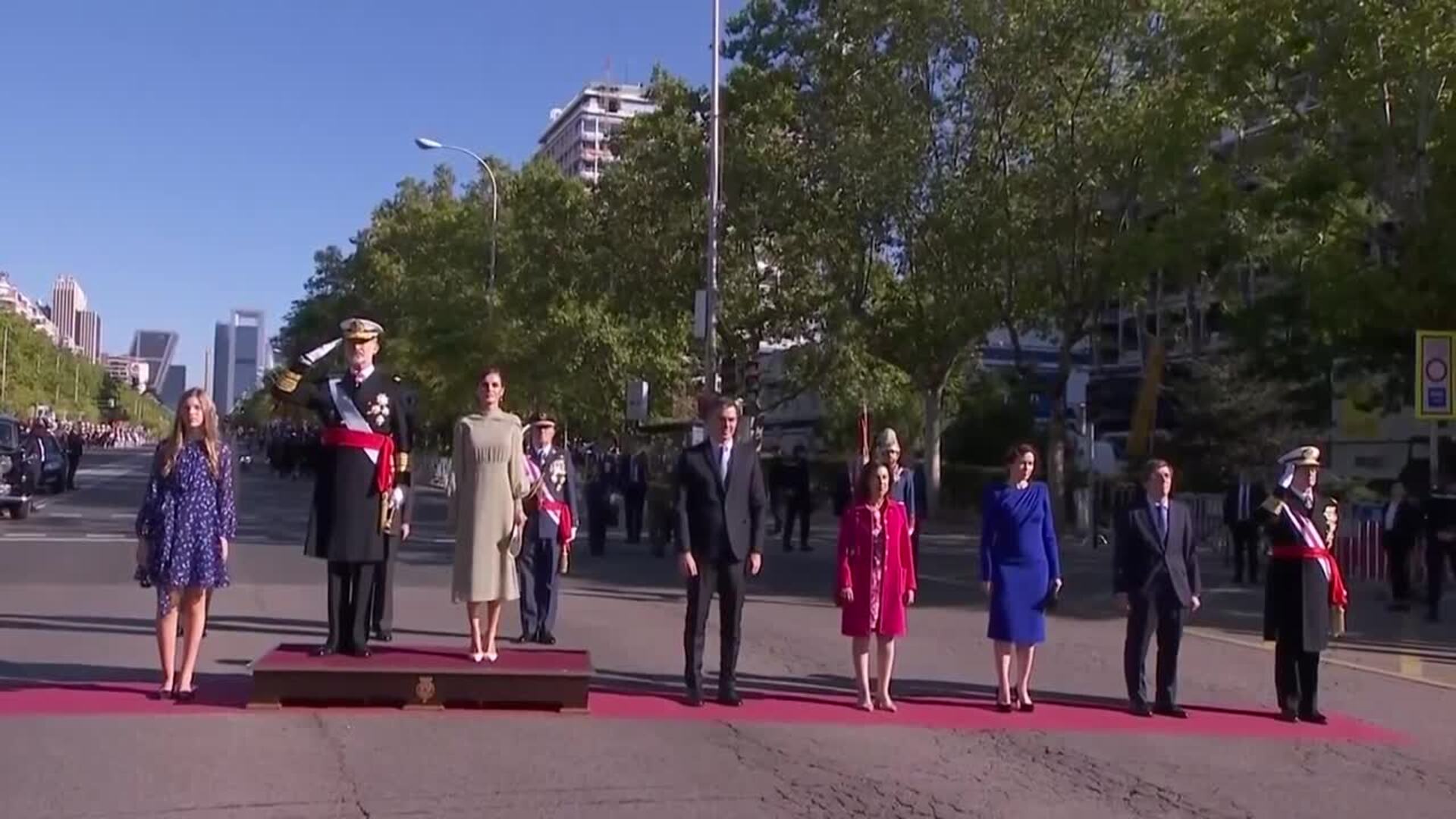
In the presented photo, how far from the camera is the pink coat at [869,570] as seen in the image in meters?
10.9

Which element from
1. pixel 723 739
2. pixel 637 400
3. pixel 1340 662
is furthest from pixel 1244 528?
pixel 723 739

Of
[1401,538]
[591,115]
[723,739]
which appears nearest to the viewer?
[723,739]

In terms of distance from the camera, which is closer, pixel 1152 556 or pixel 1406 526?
pixel 1152 556

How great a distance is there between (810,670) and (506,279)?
41.0m

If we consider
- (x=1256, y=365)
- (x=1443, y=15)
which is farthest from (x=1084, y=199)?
(x=1443, y=15)

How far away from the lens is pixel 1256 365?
30328mm

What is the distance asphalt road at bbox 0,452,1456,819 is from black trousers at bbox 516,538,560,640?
0.64m

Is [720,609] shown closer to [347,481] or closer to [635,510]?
[347,481]

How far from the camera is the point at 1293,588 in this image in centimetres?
1161

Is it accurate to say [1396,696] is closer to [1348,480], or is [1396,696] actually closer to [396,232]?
[1348,480]

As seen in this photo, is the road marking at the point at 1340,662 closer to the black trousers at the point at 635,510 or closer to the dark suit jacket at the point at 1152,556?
the dark suit jacket at the point at 1152,556

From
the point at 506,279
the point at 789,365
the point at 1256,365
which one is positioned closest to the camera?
the point at 1256,365

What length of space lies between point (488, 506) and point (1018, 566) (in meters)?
3.50

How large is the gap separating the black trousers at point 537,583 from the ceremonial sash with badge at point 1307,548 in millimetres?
5525
